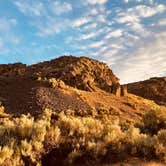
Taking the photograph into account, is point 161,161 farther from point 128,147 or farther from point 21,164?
point 21,164

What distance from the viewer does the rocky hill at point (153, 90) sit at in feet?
208

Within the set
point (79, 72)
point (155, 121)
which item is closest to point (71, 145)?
point (155, 121)

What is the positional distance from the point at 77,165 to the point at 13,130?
234cm

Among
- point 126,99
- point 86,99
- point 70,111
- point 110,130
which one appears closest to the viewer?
point 110,130

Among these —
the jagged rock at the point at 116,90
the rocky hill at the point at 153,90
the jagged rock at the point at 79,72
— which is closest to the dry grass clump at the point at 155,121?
the jagged rock at the point at 79,72

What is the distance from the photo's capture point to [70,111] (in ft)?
96.9

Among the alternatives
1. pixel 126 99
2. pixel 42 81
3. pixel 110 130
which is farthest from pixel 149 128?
pixel 126 99

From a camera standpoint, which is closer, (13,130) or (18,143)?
(18,143)

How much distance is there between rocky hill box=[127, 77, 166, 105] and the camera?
6353cm

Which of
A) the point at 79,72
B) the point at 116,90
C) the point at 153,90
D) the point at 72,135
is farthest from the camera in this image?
the point at 153,90

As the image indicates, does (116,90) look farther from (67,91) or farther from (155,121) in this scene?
(155,121)

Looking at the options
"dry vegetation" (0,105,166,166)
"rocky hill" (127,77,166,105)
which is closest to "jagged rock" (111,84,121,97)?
"rocky hill" (127,77,166,105)

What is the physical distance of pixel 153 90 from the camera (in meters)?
65.6

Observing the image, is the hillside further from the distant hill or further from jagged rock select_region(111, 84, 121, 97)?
jagged rock select_region(111, 84, 121, 97)
